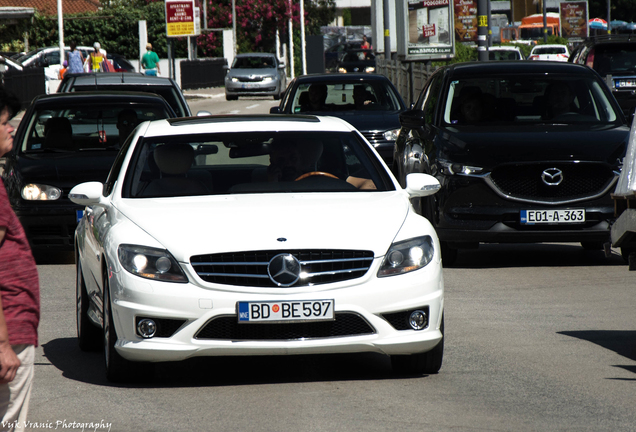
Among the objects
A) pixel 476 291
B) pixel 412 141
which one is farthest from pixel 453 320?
pixel 412 141

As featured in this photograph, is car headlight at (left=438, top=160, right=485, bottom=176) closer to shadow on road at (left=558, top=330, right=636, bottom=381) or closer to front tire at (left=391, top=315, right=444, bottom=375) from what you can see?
shadow on road at (left=558, top=330, right=636, bottom=381)

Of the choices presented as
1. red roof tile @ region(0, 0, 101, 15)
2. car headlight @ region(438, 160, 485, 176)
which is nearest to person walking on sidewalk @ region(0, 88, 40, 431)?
car headlight @ region(438, 160, 485, 176)

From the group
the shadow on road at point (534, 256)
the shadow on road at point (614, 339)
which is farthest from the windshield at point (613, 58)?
the shadow on road at point (614, 339)

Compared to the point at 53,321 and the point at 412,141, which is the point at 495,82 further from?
the point at 53,321

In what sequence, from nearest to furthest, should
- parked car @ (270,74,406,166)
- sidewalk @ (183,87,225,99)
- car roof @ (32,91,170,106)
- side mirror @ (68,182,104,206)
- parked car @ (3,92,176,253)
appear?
1. side mirror @ (68,182,104,206)
2. parked car @ (3,92,176,253)
3. car roof @ (32,91,170,106)
4. parked car @ (270,74,406,166)
5. sidewalk @ (183,87,225,99)

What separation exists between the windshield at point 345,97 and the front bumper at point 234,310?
36.1 feet

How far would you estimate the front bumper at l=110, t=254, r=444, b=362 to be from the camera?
5.91 m

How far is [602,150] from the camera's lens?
1052cm

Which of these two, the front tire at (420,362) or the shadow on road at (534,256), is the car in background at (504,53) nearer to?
the shadow on road at (534,256)

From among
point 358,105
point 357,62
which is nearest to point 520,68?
point 358,105

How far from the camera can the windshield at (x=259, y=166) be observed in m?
7.05

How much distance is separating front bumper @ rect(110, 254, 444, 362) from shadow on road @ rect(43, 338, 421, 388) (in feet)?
1.19

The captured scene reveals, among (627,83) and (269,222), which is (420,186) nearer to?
(269,222)

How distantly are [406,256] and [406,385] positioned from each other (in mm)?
685
